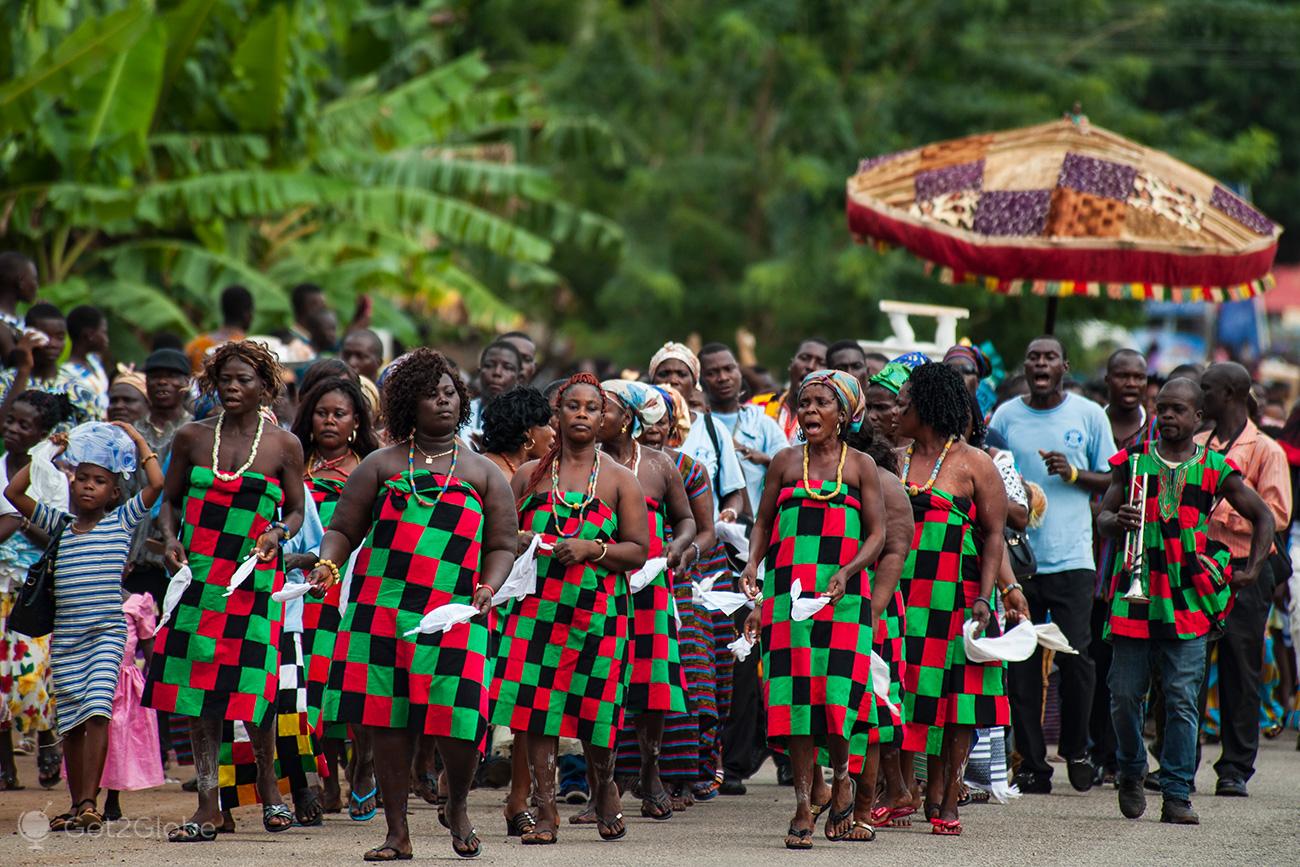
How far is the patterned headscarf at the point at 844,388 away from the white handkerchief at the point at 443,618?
6.43 feet

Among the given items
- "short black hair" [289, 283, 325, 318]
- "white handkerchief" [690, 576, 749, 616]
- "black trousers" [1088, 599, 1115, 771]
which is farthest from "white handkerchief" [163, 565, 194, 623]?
"short black hair" [289, 283, 325, 318]

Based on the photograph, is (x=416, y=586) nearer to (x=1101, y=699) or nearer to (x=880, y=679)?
(x=880, y=679)

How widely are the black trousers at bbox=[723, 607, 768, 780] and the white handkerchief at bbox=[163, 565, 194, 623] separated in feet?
10.7

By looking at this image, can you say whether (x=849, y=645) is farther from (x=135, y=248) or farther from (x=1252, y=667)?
(x=135, y=248)

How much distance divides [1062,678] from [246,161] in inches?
408

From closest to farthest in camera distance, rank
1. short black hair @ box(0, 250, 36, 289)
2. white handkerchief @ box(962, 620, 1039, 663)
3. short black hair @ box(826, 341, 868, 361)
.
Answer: white handkerchief @ box(962, 620, 1039, 663) → short black hair @ box(826, 341, 868, 361) → short black hair @ box(0, 250, 36, 289)

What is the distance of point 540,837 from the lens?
7.91 meters

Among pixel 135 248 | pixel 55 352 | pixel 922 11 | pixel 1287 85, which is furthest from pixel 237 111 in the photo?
pixel 1287 85

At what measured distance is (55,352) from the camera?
11078 millimetres

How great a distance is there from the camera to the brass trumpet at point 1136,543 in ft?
29.3

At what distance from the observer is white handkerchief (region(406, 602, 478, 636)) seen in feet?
23.3

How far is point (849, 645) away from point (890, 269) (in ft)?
48.4

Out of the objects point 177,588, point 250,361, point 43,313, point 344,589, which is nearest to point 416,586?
point 344,589

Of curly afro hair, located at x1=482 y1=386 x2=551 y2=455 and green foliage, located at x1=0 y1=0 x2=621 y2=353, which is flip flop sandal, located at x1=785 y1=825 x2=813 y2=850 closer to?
curly afro hair, located at x1=482 y1=386 x2=551 y2=455
